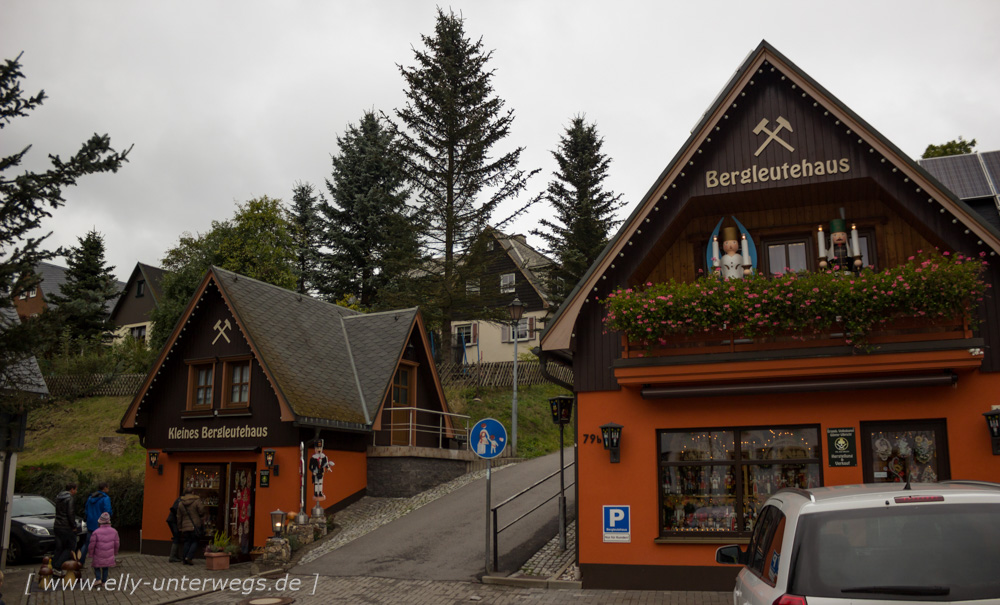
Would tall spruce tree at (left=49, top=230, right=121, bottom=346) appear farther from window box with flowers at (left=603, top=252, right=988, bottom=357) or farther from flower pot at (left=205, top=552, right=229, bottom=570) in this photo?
window box with flowers at (left=603, top=252, right=988, bottom=357)

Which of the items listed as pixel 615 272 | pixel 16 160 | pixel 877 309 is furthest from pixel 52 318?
pixel 877 309

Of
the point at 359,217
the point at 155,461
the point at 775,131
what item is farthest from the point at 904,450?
the point at 359,217

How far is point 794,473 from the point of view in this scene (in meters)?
13.1

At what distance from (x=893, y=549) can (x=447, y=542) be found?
12899 millimetres

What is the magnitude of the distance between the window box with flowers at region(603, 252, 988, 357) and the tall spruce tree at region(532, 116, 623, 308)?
88.1 ft

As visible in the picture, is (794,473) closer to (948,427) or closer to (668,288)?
(948,427)

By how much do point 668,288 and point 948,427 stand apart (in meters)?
4.62

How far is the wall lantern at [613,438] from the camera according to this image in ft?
44.9

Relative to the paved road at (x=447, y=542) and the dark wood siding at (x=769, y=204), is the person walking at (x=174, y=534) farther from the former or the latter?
the dark wood siding at (x=769, y=204)

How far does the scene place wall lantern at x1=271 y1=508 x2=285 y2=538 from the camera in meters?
17.2

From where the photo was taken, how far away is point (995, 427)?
11.9m

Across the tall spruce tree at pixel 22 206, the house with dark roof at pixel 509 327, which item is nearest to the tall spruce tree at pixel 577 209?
the house with dark roof at pixel 509 327

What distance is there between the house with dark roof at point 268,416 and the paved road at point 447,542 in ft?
6.63

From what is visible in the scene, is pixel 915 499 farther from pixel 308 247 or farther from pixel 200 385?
pixel 308 247
